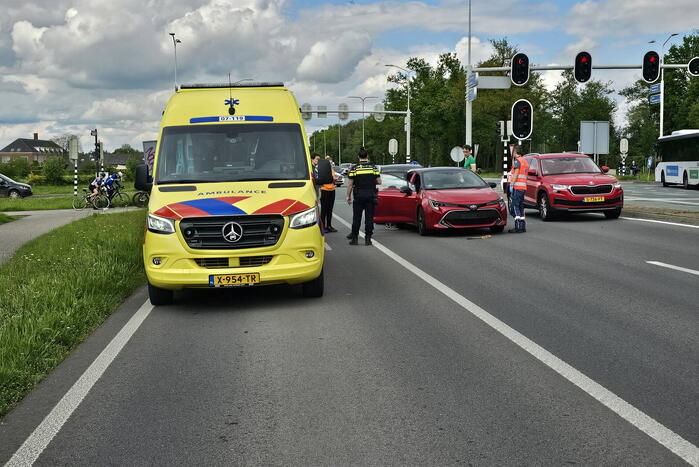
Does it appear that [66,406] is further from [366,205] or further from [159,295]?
[366,205]

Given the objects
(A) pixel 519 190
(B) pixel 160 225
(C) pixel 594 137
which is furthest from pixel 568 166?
(B) pixel 160 225

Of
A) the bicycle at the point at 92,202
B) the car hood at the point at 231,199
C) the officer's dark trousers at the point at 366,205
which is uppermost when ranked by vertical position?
the car hood at the point at 231,199

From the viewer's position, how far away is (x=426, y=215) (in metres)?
17.0

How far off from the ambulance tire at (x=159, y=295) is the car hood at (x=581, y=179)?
13.5 meters

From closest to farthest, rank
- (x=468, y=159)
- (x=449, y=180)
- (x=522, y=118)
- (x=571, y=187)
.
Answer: (x=449, y=180) < (x=571, y=187) < (x=468, y=159) < (x=522, y=118)

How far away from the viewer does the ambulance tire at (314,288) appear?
364 inches

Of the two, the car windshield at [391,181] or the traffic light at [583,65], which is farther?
the traffic light at [583,65]

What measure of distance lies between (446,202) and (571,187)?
4.75 metres

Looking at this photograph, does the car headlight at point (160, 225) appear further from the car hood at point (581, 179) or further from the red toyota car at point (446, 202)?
the car hood at point (581, 179)

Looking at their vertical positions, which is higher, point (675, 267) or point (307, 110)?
point (307, 110)

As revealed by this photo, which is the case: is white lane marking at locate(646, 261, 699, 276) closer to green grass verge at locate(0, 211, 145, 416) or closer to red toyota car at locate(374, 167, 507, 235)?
red toyota car at locate(374, 167, 507, 235)

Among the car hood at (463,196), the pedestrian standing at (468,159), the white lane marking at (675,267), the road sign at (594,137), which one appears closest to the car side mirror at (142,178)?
the white lane marking at (675,267)

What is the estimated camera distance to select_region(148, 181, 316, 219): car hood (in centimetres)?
859

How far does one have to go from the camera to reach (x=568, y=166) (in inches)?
842
